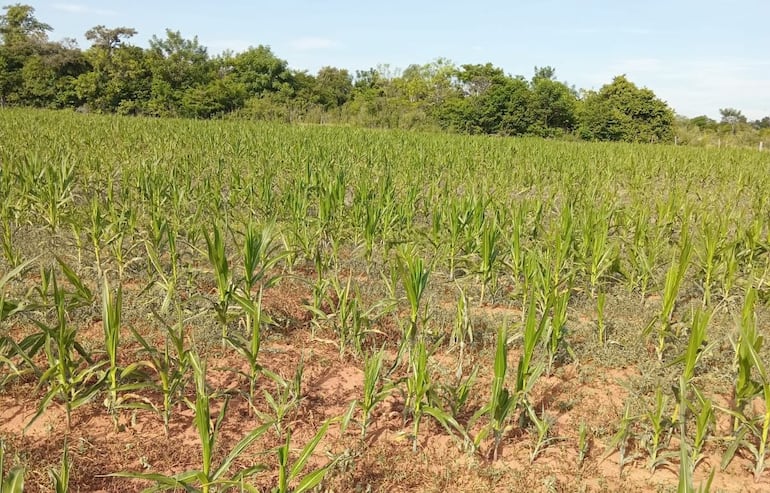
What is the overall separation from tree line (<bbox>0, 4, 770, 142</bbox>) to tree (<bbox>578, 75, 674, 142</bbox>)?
0.07m

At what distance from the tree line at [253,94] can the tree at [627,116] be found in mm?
68

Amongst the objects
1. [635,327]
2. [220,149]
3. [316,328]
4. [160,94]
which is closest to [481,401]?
[316,328]

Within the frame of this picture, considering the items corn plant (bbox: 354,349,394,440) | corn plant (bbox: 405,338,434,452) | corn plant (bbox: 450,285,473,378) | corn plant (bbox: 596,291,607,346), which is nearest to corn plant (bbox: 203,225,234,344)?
corn plant (bbox: 354,349,394,440)

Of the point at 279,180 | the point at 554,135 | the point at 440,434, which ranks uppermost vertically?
the point at 554,135

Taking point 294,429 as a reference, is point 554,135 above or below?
above

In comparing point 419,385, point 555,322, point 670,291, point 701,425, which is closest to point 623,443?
point 701,425

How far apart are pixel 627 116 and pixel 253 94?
2750 centimetres

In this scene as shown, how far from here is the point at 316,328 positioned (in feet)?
11.4

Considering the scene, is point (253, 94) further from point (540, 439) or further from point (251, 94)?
point (540, 439)

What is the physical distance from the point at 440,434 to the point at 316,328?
4.24 ft

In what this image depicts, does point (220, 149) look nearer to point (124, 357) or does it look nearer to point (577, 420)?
point (124, 357)

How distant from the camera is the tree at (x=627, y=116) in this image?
112ft

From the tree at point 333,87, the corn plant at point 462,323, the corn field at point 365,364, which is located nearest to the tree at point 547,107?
the tree at point 333,87

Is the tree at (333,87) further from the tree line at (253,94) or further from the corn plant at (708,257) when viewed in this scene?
the corn plant at (708,257)
